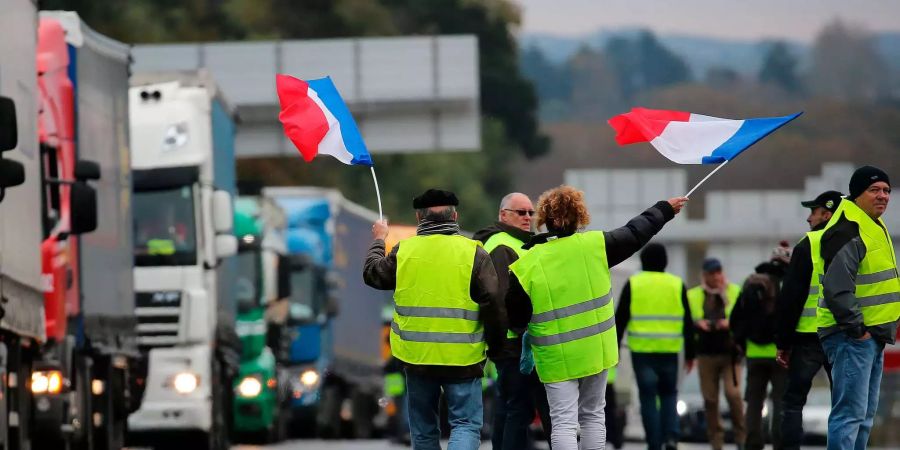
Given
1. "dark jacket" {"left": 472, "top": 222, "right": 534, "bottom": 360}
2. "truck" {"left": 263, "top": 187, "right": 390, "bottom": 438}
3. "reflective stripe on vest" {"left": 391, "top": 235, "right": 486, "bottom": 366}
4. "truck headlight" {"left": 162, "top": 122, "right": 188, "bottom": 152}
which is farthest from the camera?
"truck" {"left": 263, "top": 187, "right": 390, "bottom": 438}

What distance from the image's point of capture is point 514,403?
1314 centimetres

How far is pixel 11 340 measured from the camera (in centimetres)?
1375

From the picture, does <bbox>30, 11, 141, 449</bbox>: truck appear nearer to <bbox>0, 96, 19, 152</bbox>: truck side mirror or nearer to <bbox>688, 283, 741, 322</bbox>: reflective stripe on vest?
<bbox>0, 96, 19, 152</bbox>: truck side mirror

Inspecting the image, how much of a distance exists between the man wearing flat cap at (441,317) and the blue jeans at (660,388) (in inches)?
199

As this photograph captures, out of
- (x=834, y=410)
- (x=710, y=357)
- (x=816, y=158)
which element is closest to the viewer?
(x=834, y=410)

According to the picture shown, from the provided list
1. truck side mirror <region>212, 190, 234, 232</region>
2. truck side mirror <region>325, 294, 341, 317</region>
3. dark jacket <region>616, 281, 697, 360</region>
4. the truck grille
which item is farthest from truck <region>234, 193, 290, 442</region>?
dark jacket <region>616, 281, 697, 360</region>

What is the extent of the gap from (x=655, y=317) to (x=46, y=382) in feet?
14.8

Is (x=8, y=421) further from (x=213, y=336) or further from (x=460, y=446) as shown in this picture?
(x=213, y=336)

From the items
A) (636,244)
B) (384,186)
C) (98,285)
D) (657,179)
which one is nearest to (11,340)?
(98,285)

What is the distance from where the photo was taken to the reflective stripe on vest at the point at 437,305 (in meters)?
11.4

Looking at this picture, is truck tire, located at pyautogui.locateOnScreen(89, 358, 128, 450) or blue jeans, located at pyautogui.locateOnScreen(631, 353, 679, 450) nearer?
blue jeans, located at pyautogui.locateOnScreen(631, 353, 679, 450)

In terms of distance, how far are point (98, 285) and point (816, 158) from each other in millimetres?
100784

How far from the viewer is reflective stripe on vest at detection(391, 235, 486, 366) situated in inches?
450

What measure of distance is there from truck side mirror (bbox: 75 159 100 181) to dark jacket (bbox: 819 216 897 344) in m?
5.91
